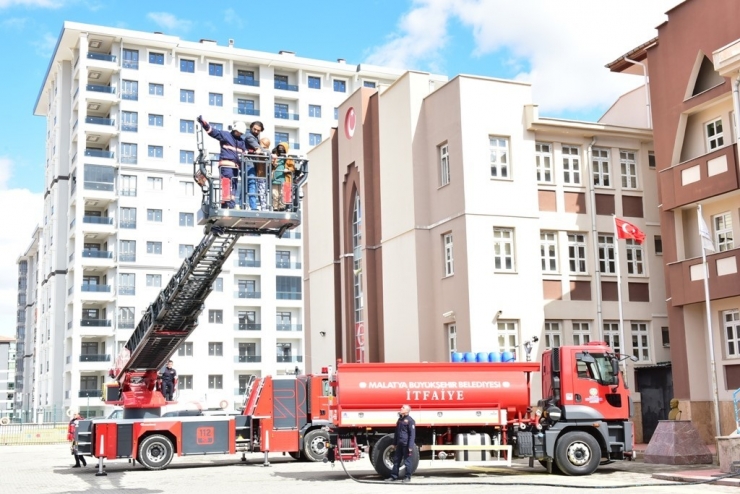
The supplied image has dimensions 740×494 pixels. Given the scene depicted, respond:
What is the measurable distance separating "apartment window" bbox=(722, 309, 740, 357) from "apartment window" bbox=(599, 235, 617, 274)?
7.09 m

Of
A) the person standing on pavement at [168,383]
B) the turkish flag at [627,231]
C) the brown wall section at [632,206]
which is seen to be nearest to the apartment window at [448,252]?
the turkish flag at [627,231]

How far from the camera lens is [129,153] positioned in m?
73.4

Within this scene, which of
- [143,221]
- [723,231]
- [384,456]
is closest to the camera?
[384,456]

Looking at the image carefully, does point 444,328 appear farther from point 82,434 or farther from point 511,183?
point 82,434

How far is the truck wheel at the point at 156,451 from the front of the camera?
2491cm

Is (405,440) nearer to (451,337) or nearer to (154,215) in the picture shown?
(451,337)

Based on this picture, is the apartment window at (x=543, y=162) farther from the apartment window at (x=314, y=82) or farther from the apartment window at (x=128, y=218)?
the apartment window at (x=314, y=82)

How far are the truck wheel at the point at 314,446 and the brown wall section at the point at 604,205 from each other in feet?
45.6

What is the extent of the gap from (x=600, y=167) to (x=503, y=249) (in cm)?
559

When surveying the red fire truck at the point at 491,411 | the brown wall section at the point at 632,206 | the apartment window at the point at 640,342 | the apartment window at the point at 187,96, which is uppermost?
the apartment window at the point at 187,96

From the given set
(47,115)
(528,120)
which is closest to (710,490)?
(528,120)

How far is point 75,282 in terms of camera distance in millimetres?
71125

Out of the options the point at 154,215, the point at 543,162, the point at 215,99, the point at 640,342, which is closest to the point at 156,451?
the point at 543,162

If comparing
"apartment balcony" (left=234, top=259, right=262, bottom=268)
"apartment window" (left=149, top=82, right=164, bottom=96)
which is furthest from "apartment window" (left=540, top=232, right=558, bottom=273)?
"apartment window" (left=149, top=82, right=164, bottom=96)
